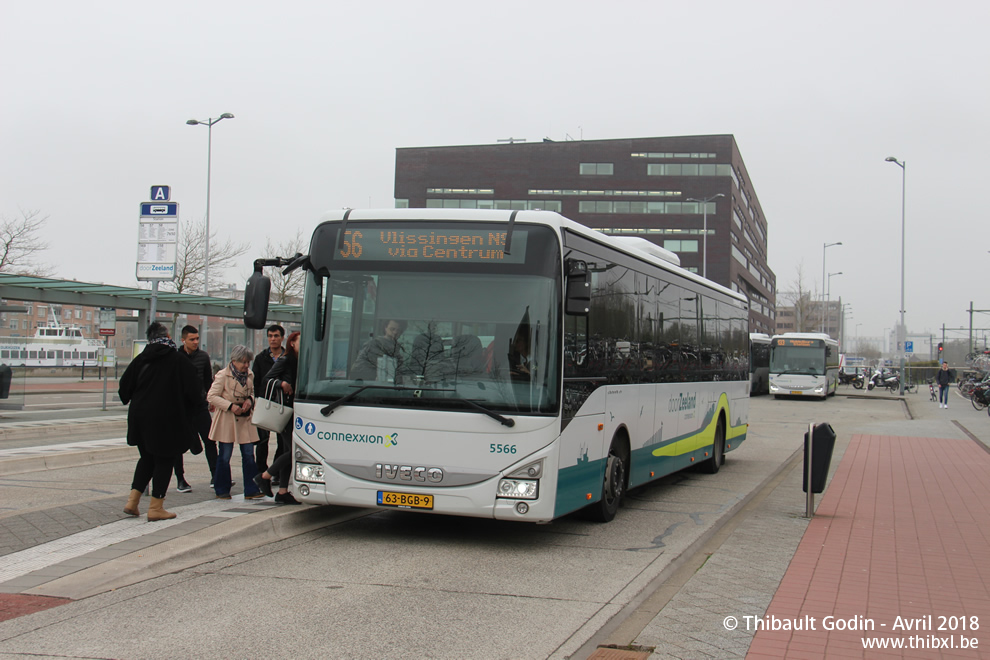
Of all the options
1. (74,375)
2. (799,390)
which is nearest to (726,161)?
(799,390)

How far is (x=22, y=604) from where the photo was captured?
18.5ft

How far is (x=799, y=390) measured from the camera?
4178 cm

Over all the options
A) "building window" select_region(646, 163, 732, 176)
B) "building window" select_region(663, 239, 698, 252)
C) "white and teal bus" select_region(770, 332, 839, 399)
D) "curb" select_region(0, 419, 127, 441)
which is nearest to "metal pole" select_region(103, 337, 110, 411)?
"curb" select_region(0, 419, 127, 441)

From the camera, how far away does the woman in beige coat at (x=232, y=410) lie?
8.98 metres

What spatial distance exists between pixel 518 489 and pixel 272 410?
2600mm

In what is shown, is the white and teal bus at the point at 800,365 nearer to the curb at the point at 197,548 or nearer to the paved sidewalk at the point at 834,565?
the paved sidewalk at the point at 834,565

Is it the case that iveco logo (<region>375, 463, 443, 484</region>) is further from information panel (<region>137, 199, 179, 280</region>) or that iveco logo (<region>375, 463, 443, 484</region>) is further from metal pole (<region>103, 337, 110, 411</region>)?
metal pole (<region>103, 337, 110, 411</region>)

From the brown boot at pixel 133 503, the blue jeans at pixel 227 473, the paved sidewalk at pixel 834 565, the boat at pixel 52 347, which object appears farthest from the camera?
the boat at pixel 52 347

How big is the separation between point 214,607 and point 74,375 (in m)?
18.2

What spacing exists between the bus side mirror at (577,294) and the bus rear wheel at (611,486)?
186 centimetres

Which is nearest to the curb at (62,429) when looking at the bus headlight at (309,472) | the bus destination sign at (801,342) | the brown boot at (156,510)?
the brown boot at (156,510)

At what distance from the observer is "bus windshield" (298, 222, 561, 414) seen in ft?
24.4

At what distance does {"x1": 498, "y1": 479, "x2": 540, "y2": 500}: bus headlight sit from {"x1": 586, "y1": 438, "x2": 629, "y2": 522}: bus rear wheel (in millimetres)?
1623

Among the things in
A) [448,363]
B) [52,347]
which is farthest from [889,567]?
[52,347]
